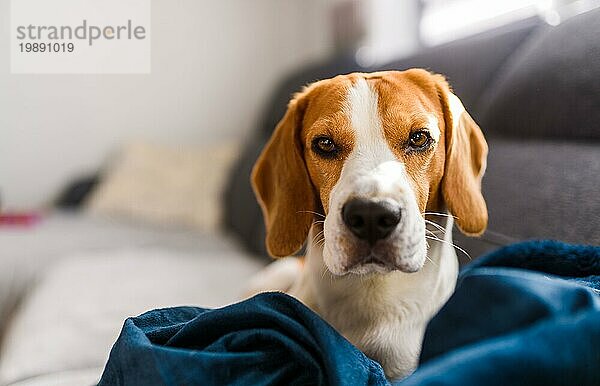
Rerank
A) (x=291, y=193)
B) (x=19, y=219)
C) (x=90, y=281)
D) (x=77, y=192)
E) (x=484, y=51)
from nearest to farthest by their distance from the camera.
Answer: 1. (x=291, y=193)
2. (x=484, y=51)
3. (x=90, y=281)
4. (x=19, y=219)
5. (x=77, y=192)

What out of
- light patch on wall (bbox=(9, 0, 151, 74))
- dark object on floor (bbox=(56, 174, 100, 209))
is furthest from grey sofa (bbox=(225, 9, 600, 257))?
dark object on floor (bbox=(56, 174, 100, 209))

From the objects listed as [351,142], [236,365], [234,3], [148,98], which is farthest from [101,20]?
[234,3]

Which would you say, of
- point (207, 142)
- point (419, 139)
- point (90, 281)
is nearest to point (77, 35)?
point (419, 139)

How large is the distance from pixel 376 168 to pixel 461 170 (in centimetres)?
9

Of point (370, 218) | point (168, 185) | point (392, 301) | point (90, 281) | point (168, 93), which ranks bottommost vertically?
point (168, 185)

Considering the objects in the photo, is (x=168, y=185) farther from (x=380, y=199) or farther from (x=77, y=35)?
(x=380, y=199)

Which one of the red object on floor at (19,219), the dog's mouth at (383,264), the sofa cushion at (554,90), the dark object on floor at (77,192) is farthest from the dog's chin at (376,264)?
the dark object on floor at (77,192)

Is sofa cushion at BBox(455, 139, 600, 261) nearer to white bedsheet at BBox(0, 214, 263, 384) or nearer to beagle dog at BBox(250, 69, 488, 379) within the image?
beagle dog at BBox(250, 69, 488, 379)

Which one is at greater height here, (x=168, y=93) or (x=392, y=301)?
(x=392, y=301)

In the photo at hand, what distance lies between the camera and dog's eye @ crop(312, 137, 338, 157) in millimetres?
563

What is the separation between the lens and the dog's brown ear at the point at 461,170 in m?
0.56

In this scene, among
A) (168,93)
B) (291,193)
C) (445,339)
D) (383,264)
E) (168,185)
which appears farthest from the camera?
(168,185)

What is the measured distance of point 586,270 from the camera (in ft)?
1.66

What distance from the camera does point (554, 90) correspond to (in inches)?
31.1
